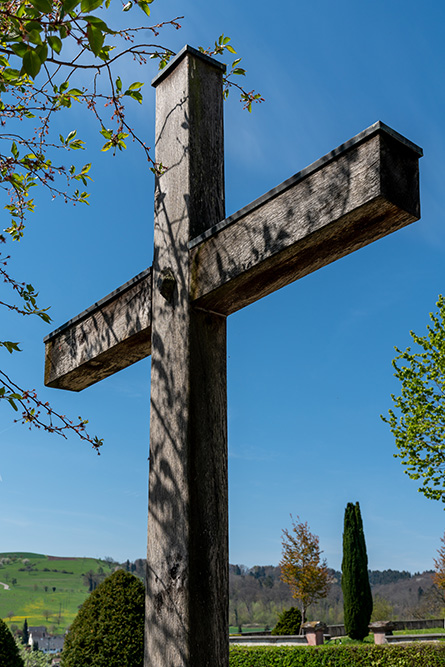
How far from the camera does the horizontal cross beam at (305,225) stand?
53.8 inches

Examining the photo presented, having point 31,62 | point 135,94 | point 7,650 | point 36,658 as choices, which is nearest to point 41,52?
point 31,62

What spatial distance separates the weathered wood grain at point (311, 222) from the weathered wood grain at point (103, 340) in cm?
37

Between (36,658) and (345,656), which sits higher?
(36,658)

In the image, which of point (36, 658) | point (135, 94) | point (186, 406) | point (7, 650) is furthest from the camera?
point (36, 658)

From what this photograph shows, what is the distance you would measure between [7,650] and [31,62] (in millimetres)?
6923

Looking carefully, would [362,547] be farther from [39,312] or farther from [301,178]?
[301,178]

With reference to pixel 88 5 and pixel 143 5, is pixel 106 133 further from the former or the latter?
pixel 88 5

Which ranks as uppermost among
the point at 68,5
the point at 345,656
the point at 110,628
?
the point at 68,5

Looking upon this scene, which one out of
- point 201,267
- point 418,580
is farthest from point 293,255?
point 418,580

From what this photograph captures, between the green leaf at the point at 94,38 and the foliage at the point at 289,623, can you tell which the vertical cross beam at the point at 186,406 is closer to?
the green leaf at the point at 94,38

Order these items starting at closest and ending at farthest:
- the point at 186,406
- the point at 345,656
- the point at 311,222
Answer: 1. the point at 311,222
2. the point at 186,406
3. the point at 345,656

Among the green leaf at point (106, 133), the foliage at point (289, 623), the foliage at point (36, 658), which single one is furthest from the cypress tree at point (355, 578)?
the green leaf at point (106, 133)

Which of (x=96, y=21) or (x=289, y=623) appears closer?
(x=96, y=21)

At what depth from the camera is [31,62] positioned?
1.57m
